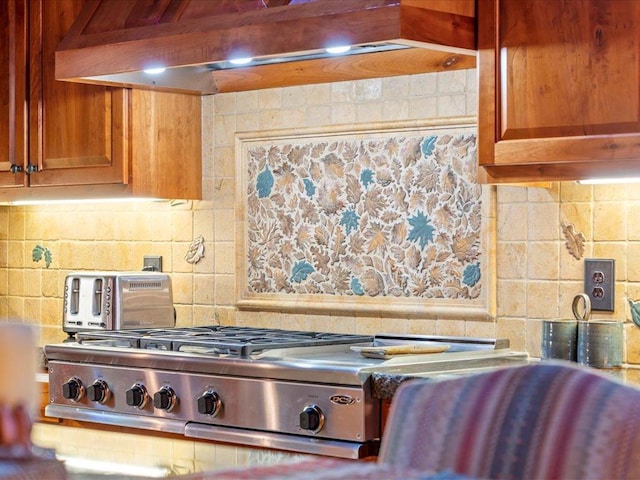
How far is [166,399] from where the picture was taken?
10.4ft

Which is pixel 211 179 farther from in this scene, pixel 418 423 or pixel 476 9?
pixel 418 423

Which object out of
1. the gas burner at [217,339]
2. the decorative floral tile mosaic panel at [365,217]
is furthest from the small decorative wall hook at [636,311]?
the gas burner at [217,339]

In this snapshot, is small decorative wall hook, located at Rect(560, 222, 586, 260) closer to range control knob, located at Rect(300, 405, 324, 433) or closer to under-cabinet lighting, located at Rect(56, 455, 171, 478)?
range control knob, located at Rect(300, 405, 324, 433)

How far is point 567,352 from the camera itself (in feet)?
9.92

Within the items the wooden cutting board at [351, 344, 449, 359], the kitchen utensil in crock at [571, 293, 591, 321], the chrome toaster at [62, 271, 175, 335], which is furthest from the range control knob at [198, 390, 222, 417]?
the kitchen utensil in crock at [571, 293, 591, 321]

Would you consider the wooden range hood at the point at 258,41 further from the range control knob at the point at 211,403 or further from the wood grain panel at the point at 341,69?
the range control knob at the point at 211,403

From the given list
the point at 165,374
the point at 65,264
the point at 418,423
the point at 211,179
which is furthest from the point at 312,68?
the point at 418,423

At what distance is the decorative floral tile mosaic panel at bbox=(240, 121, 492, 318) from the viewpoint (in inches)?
135

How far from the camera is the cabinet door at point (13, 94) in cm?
406

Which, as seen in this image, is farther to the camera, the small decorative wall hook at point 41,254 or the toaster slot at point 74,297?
the small decorative wall hook at point 41,254

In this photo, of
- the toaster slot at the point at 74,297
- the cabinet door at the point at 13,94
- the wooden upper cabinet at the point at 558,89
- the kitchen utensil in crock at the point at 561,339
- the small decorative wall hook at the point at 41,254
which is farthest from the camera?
the small decorative wall hook at the point at 41,254

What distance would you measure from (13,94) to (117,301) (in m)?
0.84

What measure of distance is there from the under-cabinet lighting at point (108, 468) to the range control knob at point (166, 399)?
178 cm

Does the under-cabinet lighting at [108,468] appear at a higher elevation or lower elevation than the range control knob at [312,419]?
higher
